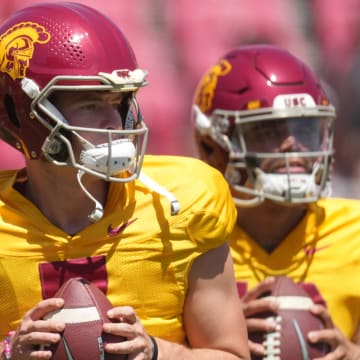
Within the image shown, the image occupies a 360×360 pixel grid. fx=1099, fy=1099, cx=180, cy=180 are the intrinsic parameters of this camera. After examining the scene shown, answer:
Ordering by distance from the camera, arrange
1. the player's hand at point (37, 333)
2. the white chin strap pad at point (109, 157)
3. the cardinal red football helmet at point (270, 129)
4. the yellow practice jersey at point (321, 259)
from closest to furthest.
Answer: the player's hand at point (37, 333), the white chin strap pad at point (109, 157), the yellow practice jersey at point (321, 259), the cardinal red football helmet at point (270, 129)

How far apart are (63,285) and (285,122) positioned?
3.57 ft

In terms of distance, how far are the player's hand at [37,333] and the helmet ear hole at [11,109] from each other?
478 mm

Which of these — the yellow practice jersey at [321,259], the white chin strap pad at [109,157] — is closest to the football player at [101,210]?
the white chin strap pad at [109,157]

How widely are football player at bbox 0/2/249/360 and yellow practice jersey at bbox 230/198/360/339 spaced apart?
0.60 meters

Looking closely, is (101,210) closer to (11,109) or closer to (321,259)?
(11,109)

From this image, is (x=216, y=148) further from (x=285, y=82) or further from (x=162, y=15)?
(x=162, y=15)

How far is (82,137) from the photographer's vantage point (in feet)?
8.01

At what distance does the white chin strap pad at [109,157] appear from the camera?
2406mm

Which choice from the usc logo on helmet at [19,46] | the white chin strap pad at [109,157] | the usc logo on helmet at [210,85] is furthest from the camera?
the usc logo on helmet at [210,85]

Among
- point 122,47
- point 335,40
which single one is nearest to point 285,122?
point 122,47

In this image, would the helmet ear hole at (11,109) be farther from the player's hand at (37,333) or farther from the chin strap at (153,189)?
the player's hand at (37,333)

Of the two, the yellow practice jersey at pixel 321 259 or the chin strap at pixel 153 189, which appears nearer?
the chin strap at pixel 153 189

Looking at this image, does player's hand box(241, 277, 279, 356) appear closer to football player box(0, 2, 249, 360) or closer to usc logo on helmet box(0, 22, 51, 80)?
football player box(0, 2, 249, 360)

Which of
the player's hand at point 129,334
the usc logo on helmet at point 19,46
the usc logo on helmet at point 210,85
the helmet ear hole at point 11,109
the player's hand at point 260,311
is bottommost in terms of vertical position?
the player's hand at point 260,311
